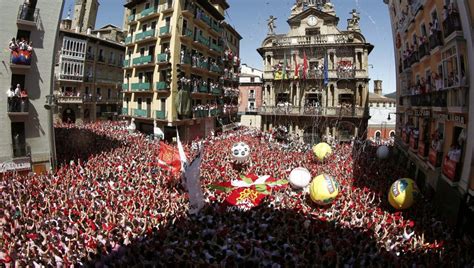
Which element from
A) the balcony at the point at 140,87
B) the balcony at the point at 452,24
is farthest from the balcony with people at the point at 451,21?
the balcony at the point at 140,87

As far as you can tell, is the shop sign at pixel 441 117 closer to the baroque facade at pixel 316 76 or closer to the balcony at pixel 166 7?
the baroque facade at pixel 316 76

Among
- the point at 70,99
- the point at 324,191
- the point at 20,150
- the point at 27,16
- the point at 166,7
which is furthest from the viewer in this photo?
the point at 70,99

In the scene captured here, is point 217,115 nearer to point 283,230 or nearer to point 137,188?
point 137,188

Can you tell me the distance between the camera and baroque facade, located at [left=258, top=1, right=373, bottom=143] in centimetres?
3609

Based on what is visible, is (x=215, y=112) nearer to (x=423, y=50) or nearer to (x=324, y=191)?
(x=423, y=50)

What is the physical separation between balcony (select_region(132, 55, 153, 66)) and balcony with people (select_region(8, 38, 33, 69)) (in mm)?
14131

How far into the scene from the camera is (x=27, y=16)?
746 inches

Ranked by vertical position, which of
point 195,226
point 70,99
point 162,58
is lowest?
point 195,226

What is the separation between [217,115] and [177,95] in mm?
9764

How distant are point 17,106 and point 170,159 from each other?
9.27m

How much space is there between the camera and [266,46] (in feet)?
131

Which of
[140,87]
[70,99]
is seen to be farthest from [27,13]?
[70,99]

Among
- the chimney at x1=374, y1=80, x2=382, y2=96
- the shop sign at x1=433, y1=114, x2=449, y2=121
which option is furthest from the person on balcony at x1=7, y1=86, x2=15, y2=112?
the chimney at x1=374, y1=80, x2=382, y2=96

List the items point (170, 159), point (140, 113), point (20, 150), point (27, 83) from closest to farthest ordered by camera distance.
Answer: point (170, 159) < point (20, 150) < point (27, 83) < point (140, 113)
